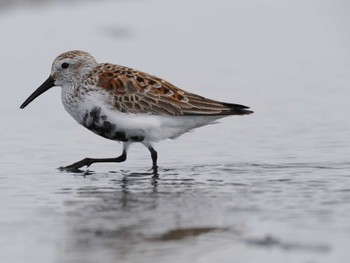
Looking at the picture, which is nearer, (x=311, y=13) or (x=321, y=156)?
(x=321, y=156)

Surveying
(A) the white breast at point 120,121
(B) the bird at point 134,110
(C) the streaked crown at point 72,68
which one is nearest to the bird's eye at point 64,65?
(C) the streaked crown at point 72,68

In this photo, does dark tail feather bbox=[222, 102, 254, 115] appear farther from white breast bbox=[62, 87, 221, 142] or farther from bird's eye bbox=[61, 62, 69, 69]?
bird's eye bbox=[61, 62, 69, 69]

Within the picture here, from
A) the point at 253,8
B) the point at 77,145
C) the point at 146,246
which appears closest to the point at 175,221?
the point at 146,246

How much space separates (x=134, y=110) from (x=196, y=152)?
1.09m

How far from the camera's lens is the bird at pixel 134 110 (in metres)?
10.4

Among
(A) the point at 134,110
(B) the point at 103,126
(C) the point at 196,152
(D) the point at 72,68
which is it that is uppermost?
(D) the point at 72,68

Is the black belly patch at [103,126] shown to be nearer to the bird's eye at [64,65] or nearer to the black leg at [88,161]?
the black leg at [88,161]

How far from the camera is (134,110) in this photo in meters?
10.4

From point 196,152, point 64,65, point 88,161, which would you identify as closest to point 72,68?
point 64,65

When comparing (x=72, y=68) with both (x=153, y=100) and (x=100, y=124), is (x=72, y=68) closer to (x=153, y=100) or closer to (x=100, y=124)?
(x=100, y=124)

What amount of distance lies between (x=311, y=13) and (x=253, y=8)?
1297 mm

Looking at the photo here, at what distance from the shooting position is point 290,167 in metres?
10.2

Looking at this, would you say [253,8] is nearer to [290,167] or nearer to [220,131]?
[220,131]

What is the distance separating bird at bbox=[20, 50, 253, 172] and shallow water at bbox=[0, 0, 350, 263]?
35 cm
